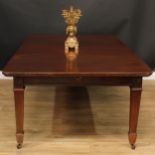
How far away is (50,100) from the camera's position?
8.87ft

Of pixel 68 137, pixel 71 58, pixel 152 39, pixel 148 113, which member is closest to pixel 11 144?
pixel 68 137

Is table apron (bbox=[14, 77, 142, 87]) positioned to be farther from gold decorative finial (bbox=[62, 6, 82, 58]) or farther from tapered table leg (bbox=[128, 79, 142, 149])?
gold decorative finial (bbox=[62, 6, 82, 58])

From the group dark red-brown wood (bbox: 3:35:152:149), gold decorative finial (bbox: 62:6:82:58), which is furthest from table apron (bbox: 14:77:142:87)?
gold decorative finial (bbox: 62:6:82:58)

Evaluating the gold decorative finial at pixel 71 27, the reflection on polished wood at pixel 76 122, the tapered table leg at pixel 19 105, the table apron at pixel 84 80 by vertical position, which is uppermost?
the gold decorative finial at pixel 71 27

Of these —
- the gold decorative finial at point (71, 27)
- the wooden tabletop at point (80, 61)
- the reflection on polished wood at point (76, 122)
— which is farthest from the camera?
the gold decorative finial at point (71, 27)

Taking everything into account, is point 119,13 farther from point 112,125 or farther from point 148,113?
point 112,125

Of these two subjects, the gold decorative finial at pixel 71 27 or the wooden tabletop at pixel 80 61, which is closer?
the wooden tabletop at pixel 80 61

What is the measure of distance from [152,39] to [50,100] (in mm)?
1264

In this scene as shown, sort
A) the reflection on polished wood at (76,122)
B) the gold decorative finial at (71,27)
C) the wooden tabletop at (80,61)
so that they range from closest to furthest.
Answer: the wooden tabletop at (80,61) < the reflection on polished wood at (76,122) < the gold decorative finial at (71,27)

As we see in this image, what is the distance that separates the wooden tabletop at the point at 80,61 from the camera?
5.63ft

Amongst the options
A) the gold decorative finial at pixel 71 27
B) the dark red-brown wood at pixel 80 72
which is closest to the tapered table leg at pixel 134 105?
the dark red-brown wood at pixel 80 72

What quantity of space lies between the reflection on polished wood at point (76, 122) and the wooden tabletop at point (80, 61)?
478 millimetres

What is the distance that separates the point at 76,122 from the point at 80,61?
52 centimetres

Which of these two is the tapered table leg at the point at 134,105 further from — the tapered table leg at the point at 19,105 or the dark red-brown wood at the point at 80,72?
the tapered table leg at the point at 19,105
